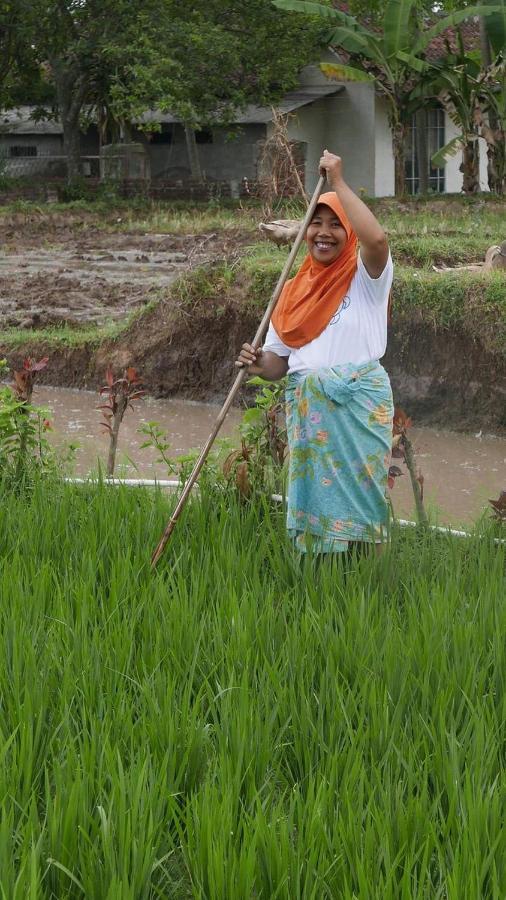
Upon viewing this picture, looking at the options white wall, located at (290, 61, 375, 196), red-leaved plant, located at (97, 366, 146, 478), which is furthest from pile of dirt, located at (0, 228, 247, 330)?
white wall, located at (290, 61, 375, 196)

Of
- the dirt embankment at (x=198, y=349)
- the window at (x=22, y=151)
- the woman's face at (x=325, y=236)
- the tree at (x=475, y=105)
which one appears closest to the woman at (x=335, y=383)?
the woman's face at (x=325, y=236)

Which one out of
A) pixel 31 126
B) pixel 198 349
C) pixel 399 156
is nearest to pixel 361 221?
pixel 198 349

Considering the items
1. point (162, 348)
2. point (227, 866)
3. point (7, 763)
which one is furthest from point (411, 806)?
point (162, 348)

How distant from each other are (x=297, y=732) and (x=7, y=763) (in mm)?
544

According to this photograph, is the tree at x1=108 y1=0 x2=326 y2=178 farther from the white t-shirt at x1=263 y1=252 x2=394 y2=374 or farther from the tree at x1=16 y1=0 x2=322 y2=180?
the white t-shirt at x1=263 y1=252 x2=394 y2=374

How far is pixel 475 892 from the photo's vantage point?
183cm

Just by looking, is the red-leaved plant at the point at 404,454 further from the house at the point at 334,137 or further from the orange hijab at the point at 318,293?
Result: the house at the point at 334,137

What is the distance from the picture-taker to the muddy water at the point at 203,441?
5812mm

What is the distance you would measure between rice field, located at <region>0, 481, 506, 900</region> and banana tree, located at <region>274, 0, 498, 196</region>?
12.4 metres

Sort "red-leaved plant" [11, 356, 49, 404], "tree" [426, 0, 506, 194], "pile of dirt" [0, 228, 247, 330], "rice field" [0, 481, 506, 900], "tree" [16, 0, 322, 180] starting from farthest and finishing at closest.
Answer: "tree" [16, 0, 322, 180] → "tree" [426, 0, 506, 194] → "pile of dirt" [0, 228, 247, 330] → "red-leaved plant" [11, 356, 49, 404] → "rice field" [0, 481, 506, 900]

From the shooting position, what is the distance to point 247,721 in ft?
7.67

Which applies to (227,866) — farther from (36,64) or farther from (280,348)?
(36,64)

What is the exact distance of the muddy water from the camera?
19.1ft

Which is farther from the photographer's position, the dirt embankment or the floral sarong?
the dirt embankment
